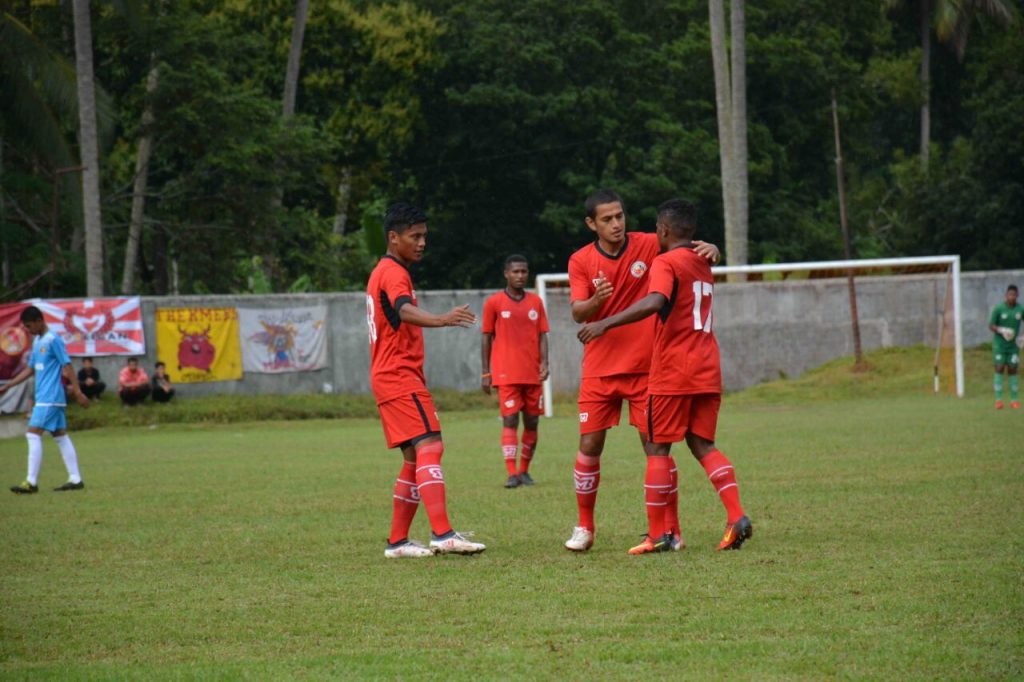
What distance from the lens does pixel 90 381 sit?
2664 cm

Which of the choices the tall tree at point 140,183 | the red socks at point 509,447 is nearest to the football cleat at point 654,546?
the red socks at point 509,447

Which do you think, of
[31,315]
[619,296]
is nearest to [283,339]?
[31,315]

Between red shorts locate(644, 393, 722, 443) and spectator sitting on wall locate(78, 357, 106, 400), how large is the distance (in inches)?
799

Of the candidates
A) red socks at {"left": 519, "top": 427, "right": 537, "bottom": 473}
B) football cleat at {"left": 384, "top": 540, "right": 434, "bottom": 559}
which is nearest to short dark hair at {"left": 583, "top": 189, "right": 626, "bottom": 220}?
football cleat at {"left": 384, "top": 540, "right": 434, "bottom": 559}

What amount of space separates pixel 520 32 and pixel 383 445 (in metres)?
24.4

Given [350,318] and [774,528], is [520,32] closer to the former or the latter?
[350,318]

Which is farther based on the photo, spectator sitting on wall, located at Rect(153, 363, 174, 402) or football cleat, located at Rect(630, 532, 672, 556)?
spectator sitting on wall, located at Rect(153, 363, 174, 402)

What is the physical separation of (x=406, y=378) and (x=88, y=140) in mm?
21666

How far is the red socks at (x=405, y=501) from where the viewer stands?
28.8 feet

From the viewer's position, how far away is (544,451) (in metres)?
17.7

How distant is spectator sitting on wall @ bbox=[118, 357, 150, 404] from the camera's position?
26.9m

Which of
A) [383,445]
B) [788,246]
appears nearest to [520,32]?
[788,246]

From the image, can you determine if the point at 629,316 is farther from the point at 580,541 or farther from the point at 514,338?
the point at 514,338

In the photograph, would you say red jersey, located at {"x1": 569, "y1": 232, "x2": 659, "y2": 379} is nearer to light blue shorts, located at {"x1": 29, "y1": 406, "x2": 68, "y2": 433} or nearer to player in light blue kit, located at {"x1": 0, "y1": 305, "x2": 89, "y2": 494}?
player in light blue kit, located at {"x1": 0, "y1": 305, "x2": 89, "y2": 494}
